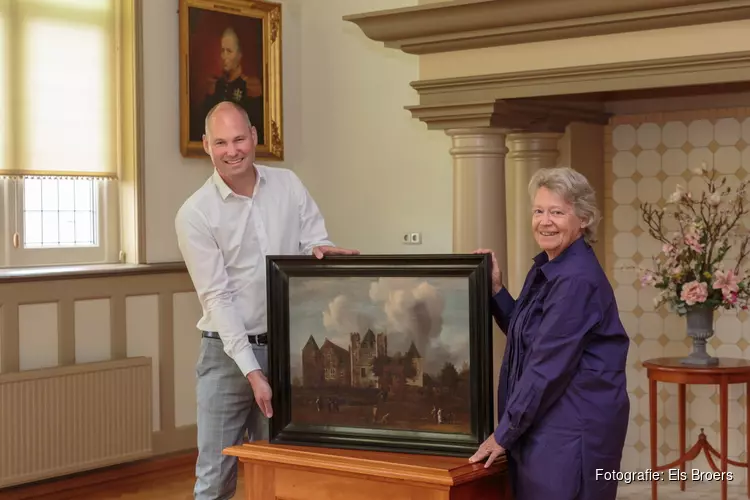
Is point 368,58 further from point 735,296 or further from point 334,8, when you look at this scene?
point 735,296

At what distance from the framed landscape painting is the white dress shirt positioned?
0.63 ft

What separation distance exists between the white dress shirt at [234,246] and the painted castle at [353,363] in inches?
8.0

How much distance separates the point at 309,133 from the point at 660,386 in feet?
9.44

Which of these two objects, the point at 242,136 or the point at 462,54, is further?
the point at 462,54

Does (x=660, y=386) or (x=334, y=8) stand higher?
(x=334, y=8)

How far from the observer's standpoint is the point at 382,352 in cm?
301

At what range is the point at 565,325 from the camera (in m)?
2.71

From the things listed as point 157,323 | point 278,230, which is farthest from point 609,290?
point 157,323

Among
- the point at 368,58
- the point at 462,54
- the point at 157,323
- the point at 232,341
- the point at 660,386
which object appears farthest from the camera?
the point at 368,58

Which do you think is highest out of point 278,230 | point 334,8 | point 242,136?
point 334,8

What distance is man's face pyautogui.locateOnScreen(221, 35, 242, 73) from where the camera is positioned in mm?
6758

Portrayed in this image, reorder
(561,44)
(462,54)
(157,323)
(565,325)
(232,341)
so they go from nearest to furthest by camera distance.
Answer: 1. (565,325)
2. (232,341)
3. (561,44)
4. (462,54)
5. (157,323)

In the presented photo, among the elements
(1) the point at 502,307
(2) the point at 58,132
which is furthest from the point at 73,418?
(1) the point at 502,307

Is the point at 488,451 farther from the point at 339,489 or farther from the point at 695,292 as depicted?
the point at 695,292
